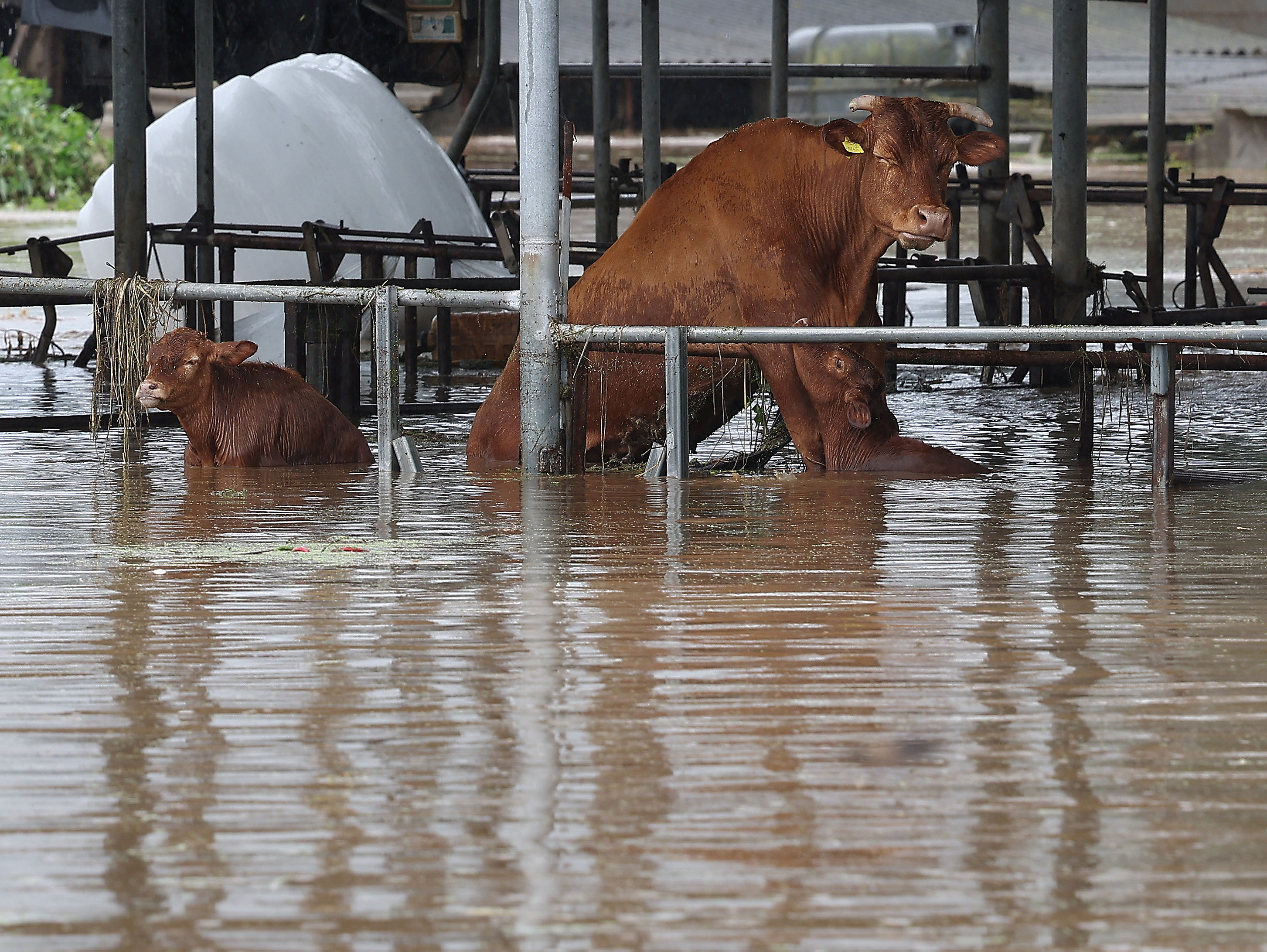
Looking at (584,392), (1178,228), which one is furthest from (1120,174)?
(584,392)

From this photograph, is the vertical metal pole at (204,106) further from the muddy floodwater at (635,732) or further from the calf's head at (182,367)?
the muddy floodwater at (635,732)

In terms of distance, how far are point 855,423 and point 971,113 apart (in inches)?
49.5

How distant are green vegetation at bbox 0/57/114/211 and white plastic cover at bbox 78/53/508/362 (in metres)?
14.0

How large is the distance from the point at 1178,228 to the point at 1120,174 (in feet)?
4.74

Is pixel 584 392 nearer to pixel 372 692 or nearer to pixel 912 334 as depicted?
pixel 912 334

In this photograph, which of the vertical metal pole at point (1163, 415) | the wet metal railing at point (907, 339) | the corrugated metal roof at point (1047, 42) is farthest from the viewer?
the corrugated metal roof at point (1047, 42)

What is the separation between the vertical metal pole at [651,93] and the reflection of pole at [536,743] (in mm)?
10272

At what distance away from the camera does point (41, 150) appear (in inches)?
1221

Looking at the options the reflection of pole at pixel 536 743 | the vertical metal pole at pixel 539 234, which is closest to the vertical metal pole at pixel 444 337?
the vertical metal pole at pixel 539 234

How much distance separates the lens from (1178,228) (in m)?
31.6

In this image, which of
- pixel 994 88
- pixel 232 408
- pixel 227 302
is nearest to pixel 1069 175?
pixel 994 88

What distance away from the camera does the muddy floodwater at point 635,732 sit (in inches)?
99.3

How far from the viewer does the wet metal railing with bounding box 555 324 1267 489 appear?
256 inches

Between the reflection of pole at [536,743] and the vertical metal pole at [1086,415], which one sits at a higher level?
the vertical metal pole at [1086,415]
